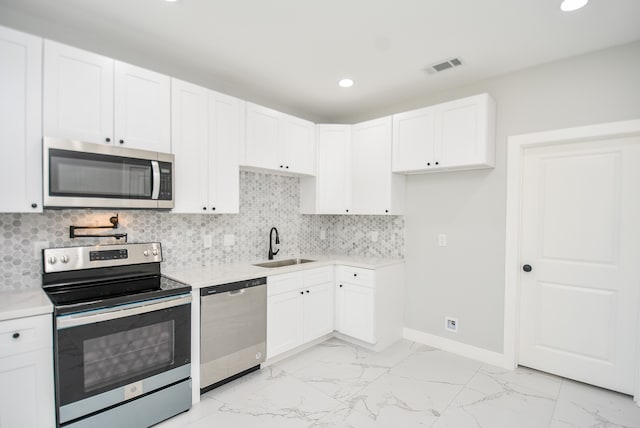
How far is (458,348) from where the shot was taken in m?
3.23

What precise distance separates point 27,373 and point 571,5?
369 cm

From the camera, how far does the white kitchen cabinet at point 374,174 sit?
3.46 metres

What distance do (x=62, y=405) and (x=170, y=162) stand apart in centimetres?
158

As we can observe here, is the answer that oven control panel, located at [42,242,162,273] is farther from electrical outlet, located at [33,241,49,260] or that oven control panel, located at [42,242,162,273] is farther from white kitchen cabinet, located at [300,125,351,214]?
white kitchen cabinet, located at [300,125,351,214]

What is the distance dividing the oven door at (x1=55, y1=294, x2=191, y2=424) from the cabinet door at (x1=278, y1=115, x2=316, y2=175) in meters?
1.75

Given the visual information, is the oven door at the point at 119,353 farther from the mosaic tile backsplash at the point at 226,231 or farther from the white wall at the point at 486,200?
the white wall at the point at 486,200

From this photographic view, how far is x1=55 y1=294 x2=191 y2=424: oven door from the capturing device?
1.75 metres

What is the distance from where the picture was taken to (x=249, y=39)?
2385 mm

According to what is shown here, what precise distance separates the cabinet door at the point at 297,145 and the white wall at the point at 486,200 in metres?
1.09

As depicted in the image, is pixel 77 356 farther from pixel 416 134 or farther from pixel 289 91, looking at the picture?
pixel 416 134

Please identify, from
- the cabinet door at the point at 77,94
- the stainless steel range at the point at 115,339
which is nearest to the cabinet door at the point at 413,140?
the stainless steel range at the point at 115,339

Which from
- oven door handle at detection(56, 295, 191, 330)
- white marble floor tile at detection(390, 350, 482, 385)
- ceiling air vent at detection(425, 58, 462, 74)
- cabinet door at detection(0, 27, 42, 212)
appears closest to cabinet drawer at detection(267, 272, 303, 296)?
oven door handle at detection(56, 295, 191, 330)

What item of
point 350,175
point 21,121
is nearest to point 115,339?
point 21,121

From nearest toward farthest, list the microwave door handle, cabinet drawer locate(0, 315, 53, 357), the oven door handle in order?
cabinet drawer locate(0, 315, 53, 357) < the oven door handle < the microwave door handle
